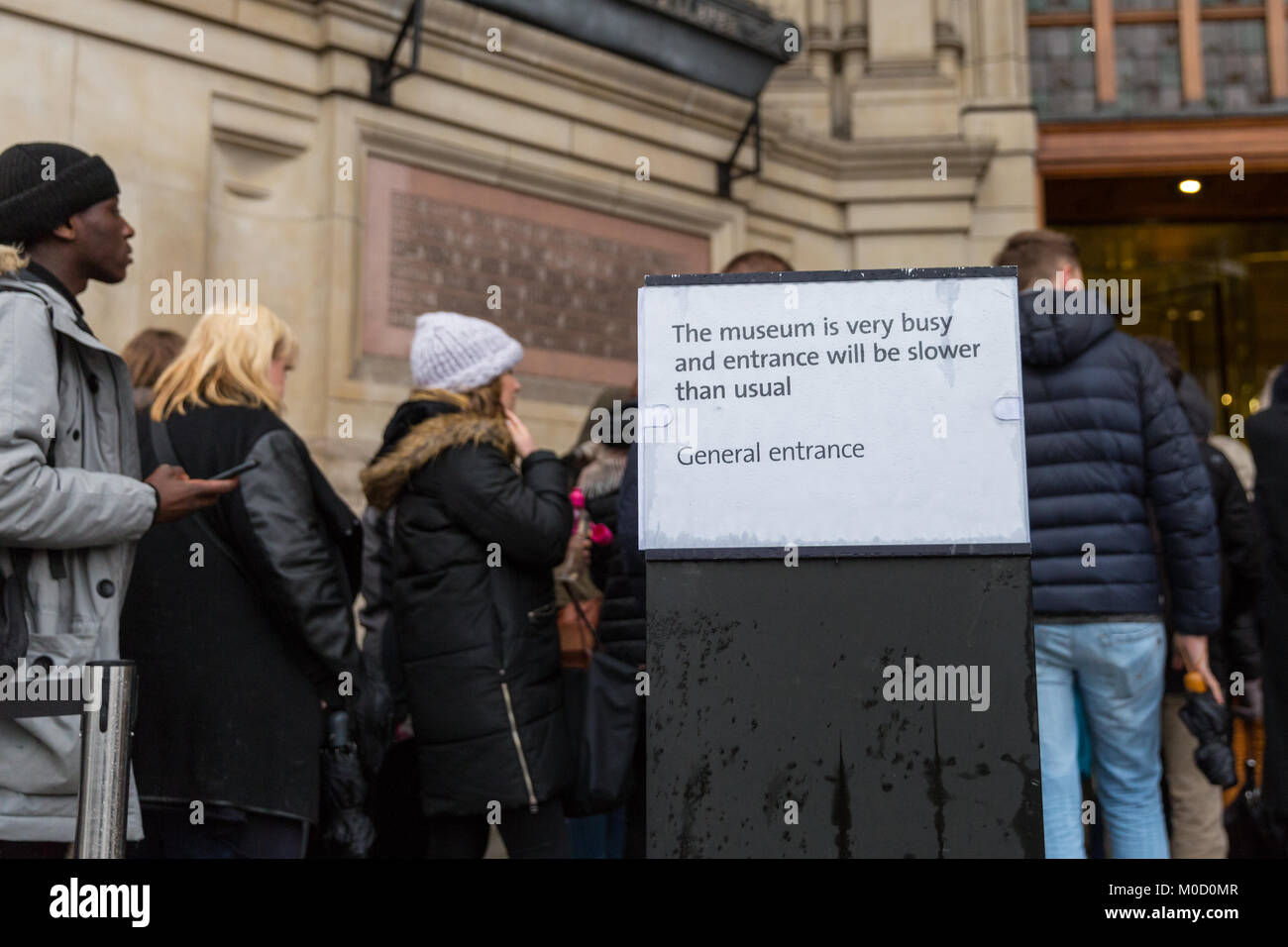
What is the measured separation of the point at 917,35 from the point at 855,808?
871 cm

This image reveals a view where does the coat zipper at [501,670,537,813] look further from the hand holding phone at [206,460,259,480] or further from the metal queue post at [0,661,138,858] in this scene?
the metal queue post at [0,661,138,858]

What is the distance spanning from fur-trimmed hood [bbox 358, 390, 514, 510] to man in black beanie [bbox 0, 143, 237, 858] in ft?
2.87

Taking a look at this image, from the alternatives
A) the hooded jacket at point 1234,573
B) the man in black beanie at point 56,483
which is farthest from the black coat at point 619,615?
the hooded jacket at point 1234,573

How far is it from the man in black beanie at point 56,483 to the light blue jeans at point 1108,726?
233 centimetres

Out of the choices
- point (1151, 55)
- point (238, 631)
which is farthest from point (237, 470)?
point (1151, 55)

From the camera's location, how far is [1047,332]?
4176 millimetres

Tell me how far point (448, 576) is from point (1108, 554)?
188 centimetres

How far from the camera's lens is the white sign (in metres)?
2.60

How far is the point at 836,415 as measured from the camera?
2.64m

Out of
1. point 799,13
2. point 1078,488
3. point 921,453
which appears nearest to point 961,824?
point 921,453

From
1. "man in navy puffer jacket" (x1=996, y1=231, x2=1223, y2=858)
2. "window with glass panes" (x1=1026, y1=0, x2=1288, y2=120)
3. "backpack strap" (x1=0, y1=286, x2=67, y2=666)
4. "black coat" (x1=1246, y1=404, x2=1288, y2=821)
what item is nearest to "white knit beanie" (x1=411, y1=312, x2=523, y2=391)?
"backpack strap" (x1=0, y1=286, x2=67, y2=666)

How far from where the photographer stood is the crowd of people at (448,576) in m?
3.84

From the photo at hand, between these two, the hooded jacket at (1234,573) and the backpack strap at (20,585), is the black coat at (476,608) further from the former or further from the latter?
the hooded jacket at (1234,573)

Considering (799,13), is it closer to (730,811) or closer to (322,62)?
(322,62)
